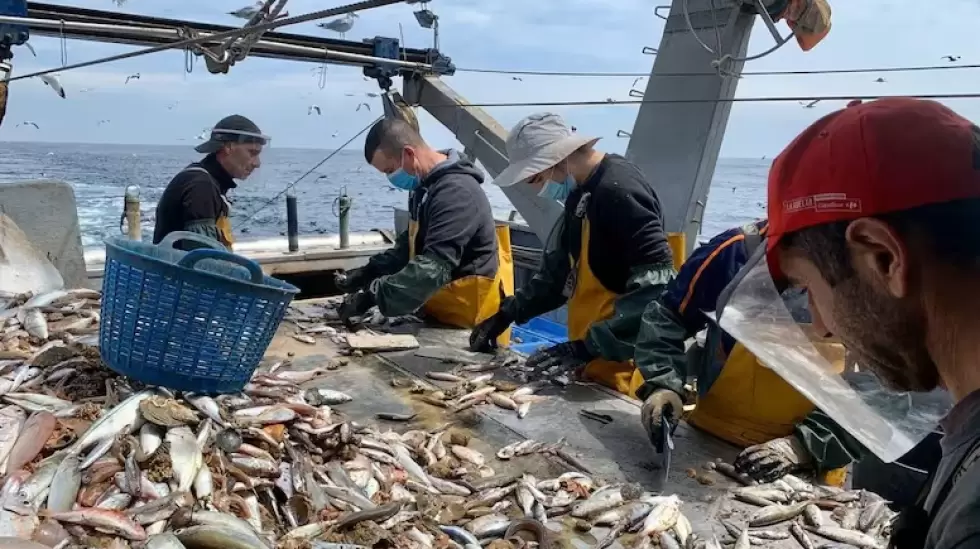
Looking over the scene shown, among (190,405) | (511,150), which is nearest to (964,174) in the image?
(190,405)

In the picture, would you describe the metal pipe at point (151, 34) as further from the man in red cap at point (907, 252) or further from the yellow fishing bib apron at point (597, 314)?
the man in red cap at point (907, 252)

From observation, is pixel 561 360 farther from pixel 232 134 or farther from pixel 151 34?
pixel 151 34

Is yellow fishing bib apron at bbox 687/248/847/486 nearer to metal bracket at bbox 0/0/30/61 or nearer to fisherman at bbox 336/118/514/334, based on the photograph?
fisherman at bbox 336/118/514/334

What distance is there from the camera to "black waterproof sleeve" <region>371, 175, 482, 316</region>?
557 cm

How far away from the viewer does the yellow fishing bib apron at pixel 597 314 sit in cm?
473

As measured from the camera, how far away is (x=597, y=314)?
485 cm

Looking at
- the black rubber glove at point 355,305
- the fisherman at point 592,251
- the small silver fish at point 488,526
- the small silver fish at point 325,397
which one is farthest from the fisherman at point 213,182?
the small silver fish at point 488,526

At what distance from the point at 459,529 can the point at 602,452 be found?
1064 millimetres

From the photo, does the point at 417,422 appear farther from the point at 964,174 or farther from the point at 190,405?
the point at 964,174

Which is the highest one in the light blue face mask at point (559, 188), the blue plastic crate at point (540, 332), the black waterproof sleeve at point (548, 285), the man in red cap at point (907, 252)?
the man in red cap at point (907, 252)

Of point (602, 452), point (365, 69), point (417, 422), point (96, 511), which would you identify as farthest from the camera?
point (365, 69)

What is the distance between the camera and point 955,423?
3.60 feet

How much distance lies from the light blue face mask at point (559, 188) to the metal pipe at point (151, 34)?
243 cm

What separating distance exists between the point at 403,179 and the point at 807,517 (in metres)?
4.09
